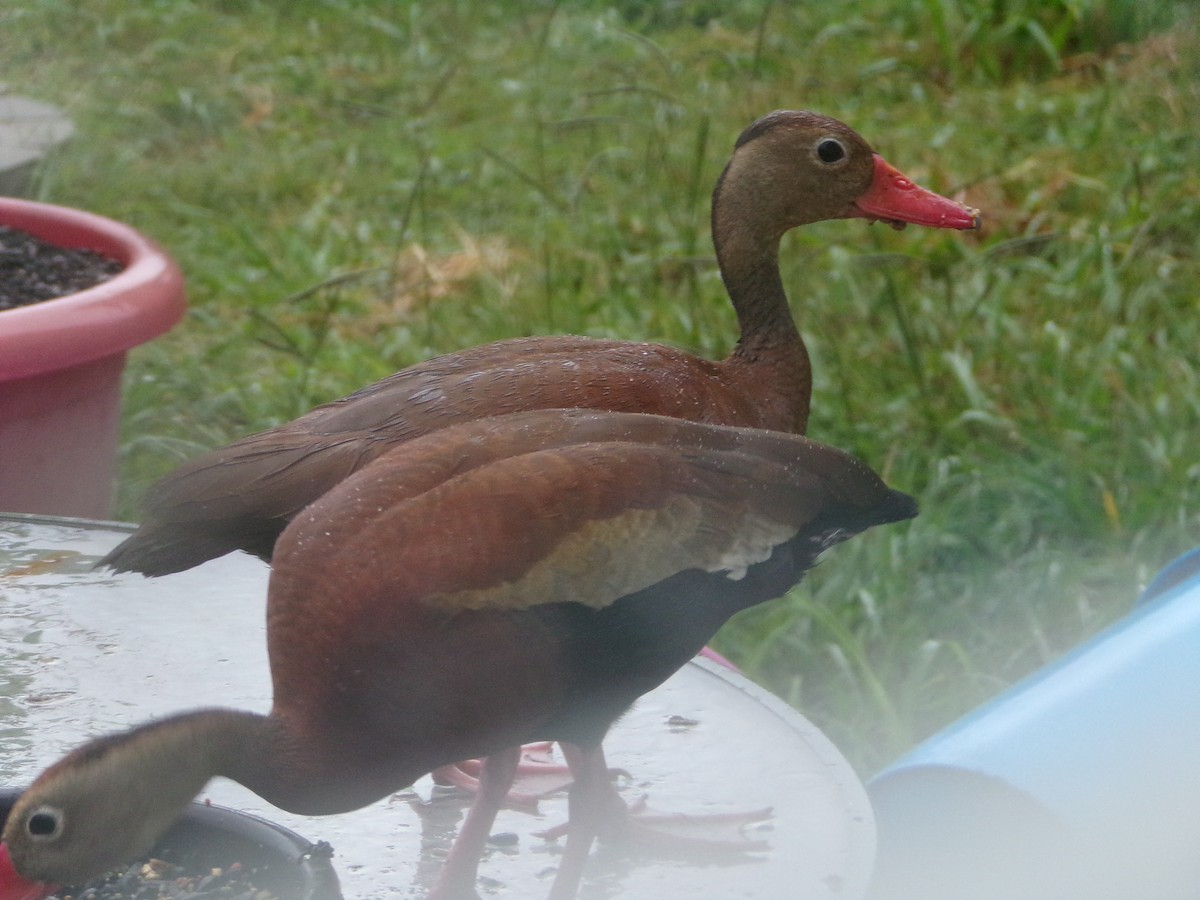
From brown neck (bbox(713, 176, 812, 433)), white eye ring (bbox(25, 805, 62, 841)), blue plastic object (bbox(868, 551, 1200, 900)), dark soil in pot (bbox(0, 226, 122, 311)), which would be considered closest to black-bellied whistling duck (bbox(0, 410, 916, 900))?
white eye ring (bbox(25, 805, 62, 841))

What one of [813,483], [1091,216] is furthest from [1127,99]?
[813,483]

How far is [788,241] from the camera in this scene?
14.3 ft

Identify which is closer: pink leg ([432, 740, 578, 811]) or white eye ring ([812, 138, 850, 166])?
pink leg ([432, 740, 578, 811])

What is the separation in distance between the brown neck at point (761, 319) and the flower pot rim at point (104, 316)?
98cm

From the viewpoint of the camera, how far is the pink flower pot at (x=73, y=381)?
2605mm

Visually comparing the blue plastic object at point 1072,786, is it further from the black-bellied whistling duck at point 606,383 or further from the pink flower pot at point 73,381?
the pink flower pot at point 73,381

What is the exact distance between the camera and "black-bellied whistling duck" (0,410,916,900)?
1.56 metres

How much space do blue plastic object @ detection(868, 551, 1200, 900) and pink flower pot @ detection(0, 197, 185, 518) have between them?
1.46m

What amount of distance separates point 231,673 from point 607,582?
62cm

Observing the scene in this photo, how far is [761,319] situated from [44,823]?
1.26m

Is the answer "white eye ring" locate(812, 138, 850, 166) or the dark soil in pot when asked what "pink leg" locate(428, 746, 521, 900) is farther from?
the dark soil in pot

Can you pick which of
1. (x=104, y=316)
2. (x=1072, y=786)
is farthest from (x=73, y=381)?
(x=1072, y=786)

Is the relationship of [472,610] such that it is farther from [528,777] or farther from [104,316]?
[104,316]

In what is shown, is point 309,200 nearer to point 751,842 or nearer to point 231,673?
point 231,673
